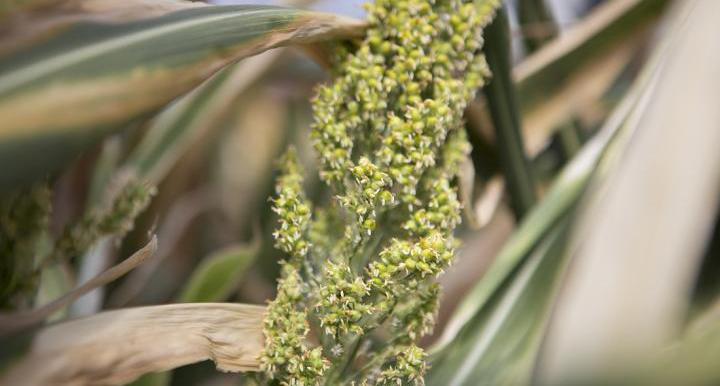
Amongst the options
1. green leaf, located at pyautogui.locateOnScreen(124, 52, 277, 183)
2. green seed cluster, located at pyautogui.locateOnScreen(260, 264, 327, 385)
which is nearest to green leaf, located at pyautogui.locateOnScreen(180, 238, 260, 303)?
green leaf, located at pyautogui.locateOnScreen(124, 52, 277, 183)

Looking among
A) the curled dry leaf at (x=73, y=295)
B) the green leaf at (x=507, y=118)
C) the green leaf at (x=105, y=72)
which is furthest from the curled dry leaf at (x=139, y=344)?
the green leaf at (x=507, y=118)

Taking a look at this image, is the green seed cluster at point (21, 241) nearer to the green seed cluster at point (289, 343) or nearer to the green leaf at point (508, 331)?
the green seed cluster at point (289, 343)

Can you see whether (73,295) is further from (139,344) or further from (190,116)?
(190,116)

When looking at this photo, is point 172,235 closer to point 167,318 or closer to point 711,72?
point 167,318

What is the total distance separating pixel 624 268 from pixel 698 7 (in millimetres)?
222

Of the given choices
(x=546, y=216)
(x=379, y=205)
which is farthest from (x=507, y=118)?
(x=379, y=205)

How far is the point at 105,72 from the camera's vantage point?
0.32 meters

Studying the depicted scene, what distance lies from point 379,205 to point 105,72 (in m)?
0.17

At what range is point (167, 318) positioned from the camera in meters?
0.42

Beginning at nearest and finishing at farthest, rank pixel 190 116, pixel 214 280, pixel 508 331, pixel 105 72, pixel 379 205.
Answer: pixel 105 72, pixel 379 205, pixel 508 331, pixel 214 280, pixel 190 116

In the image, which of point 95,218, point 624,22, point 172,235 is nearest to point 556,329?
point 95,218

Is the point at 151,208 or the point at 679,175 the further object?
the point at 151,208

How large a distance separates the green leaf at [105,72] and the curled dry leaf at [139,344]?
131mm

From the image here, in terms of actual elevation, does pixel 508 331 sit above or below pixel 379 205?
below
